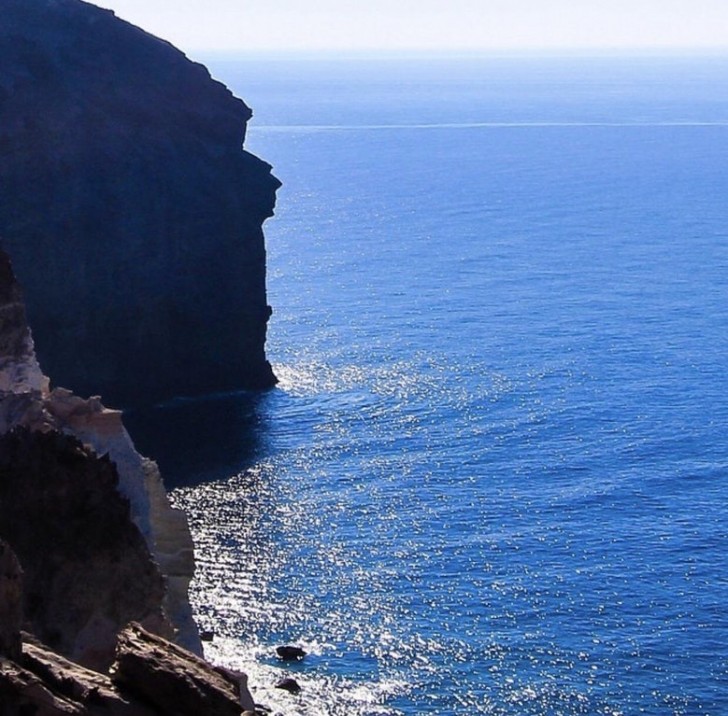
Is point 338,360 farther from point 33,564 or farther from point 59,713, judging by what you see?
point 59,713

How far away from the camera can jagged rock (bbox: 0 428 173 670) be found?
38.2 metres

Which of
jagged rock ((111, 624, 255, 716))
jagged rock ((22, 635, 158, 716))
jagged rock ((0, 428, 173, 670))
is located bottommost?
jagged rock ((0, 428, 173, 670))

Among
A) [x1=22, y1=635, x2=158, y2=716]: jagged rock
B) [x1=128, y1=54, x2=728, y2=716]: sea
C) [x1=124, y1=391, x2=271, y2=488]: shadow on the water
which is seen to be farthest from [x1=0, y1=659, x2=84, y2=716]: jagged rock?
[x1=124, y1=391, x2=271, y2=488]: shadow on the water

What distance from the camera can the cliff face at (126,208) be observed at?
118 m

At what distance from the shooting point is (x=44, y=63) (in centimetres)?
12012

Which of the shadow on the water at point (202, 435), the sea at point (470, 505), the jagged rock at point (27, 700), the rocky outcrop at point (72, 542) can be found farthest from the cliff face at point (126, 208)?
the jagged rock at point (27, 700)

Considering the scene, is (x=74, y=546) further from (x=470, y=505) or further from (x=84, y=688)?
(x=470, y=505)

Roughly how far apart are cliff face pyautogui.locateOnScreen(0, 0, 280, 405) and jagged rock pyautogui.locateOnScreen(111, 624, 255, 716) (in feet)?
304

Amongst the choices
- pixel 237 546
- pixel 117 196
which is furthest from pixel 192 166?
pixel 237 546

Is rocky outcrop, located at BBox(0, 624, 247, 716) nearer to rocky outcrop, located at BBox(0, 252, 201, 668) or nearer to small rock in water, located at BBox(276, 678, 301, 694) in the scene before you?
rocky outcrop, located at BBox(0, 252, 201, 668)

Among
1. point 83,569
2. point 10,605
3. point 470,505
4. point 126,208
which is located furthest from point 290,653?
point 126,208

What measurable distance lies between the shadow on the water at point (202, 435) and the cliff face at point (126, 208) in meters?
3.16

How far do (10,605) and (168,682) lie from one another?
11.7ft

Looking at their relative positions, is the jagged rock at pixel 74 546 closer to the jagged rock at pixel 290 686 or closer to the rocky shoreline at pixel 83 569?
the rocky shoreline at pixel 83 569
